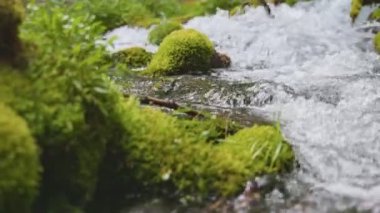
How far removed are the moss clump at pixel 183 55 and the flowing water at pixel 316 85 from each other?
1.03 feet

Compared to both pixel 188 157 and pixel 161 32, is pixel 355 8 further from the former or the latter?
pixel 188 157

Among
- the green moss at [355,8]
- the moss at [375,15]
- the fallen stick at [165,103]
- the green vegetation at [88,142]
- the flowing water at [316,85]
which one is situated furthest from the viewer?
the green moss at [355,8]

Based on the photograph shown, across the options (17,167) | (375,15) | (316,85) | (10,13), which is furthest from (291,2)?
(17,167)

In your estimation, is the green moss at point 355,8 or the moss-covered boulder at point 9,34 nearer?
the moss-covered boulder at point 9,34

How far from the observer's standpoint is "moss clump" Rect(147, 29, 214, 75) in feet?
23.4

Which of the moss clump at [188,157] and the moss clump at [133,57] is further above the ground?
the moss clump at [133,57]

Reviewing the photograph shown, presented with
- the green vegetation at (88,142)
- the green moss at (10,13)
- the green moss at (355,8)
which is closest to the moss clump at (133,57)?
the green moss at (355,8)

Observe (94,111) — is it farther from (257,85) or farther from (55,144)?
(257,85)

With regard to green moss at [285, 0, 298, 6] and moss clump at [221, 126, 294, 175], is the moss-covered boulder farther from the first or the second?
green moss at [285, 0, 298, 6]

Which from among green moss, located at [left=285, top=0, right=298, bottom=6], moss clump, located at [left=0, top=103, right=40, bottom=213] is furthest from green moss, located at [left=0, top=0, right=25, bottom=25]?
green moss, located at [left=285, top=0, right=298, bottom=6]

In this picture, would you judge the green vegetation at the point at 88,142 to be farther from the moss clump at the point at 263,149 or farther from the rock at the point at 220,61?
the rock at the point at 220,61

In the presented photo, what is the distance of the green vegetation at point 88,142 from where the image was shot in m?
2.69

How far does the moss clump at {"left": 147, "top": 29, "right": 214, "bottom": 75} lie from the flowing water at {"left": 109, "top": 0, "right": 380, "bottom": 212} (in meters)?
0.31

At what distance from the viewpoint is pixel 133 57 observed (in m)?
8.18
